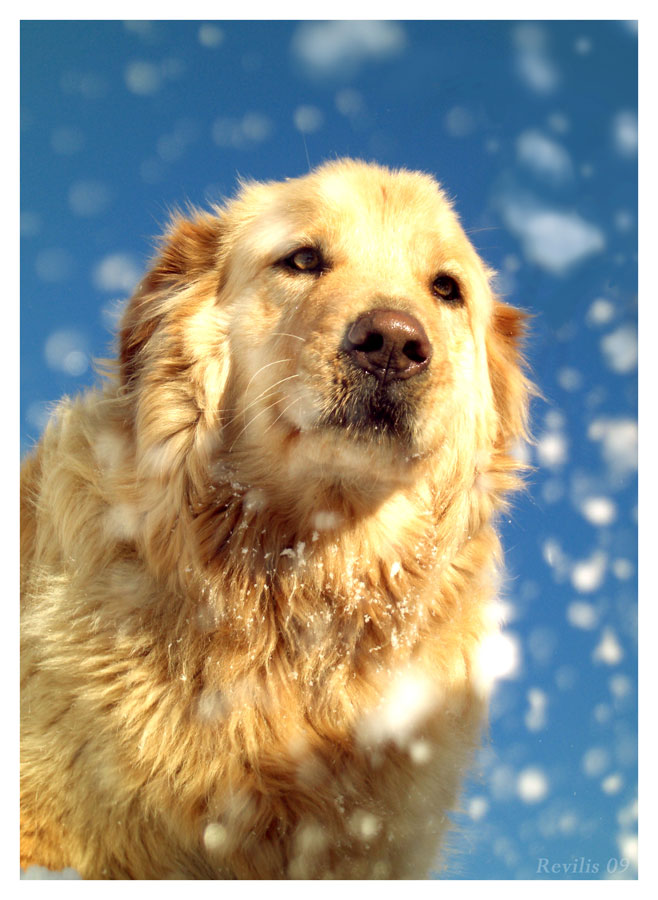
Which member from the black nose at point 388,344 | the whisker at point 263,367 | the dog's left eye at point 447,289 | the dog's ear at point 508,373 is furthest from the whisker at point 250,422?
the dog's ear at point 508,373

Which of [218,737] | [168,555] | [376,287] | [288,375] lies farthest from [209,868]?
[376,287]

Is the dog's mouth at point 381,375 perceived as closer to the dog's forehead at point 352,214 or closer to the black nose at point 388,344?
the black nose at point 388,344

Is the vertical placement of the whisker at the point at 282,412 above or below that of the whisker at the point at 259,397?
below

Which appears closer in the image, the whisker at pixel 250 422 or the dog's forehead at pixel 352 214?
the whisker at pixel 250 422

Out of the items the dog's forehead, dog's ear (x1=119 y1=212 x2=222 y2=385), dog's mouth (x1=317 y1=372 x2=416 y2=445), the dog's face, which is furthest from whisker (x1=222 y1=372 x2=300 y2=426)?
the dog's forehead

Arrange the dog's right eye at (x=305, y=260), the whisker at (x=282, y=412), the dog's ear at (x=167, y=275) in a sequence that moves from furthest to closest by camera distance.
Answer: the dog's ear at (x=167, y=275) → the dog's right eye at (x=305, y=260) → the whisker at (x=282, y=412)

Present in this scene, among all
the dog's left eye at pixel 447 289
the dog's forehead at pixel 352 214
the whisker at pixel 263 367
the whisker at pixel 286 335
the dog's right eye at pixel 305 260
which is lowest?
the whisker at pixel 263 367

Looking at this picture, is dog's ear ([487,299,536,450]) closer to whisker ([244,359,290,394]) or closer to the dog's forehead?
the dog's forehead
